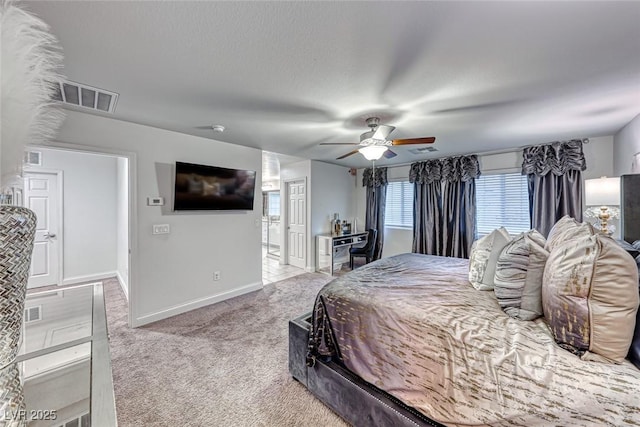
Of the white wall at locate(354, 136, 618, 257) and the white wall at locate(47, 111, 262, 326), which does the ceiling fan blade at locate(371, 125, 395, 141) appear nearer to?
the white wall at locate(47, 111, 262, 326)

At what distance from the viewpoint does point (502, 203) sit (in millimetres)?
4188

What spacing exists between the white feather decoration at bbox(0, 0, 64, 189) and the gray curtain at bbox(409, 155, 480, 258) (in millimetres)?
4941

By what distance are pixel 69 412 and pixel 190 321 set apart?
2.47 meters

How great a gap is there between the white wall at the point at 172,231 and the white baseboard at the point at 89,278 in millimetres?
2637

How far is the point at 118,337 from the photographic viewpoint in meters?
2.65

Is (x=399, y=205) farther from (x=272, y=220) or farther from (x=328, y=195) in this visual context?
(x=272, y=220)

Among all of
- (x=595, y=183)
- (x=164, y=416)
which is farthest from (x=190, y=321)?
(x=595, y=183)

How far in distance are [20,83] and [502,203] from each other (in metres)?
5.23

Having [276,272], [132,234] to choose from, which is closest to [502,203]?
[276,272]

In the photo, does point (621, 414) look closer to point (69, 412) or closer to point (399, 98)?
point (69, 412)

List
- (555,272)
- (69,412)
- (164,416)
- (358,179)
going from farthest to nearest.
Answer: (358,179), (164,416), (555,272), (69,412)

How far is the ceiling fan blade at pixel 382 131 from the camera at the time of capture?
250 centimetres

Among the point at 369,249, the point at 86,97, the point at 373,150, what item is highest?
the point at 86,97

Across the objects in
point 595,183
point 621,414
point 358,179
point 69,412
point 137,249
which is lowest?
point 621,414
